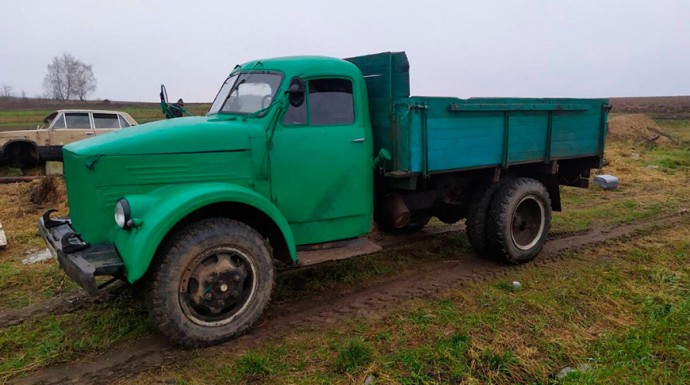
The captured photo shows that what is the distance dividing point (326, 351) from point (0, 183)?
1061 centimetres

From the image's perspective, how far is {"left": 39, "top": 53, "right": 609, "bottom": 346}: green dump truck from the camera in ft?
13.2

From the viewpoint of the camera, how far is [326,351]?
4.02 metres

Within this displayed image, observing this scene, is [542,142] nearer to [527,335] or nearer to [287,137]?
[527,335]

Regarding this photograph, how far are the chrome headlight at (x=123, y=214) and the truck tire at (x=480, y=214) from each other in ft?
12.7

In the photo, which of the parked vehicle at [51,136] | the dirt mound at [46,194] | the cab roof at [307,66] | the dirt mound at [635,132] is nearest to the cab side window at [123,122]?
the parked vehicle at [51,136]

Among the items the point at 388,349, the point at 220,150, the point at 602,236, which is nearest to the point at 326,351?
the point at 388,349

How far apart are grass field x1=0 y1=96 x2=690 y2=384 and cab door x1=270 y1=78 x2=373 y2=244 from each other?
0.79 meters

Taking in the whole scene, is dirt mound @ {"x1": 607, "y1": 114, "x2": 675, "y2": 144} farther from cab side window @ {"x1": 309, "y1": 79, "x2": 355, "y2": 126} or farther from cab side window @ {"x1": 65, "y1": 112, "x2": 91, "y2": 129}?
cab side window @ {"x1": 65, "y1": 112, "x2": 91, "y2": 129}

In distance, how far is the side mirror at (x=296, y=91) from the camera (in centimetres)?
438

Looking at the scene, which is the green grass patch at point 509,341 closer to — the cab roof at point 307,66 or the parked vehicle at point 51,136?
the cab roof at point 307,66

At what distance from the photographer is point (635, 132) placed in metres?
20.5

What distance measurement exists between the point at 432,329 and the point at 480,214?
2.18 meters

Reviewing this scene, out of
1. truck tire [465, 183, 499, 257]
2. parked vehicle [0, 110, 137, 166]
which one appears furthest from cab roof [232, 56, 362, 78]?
parked vehicle [0, 110, 137, 166]

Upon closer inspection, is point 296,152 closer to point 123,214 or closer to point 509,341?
point 123,214
